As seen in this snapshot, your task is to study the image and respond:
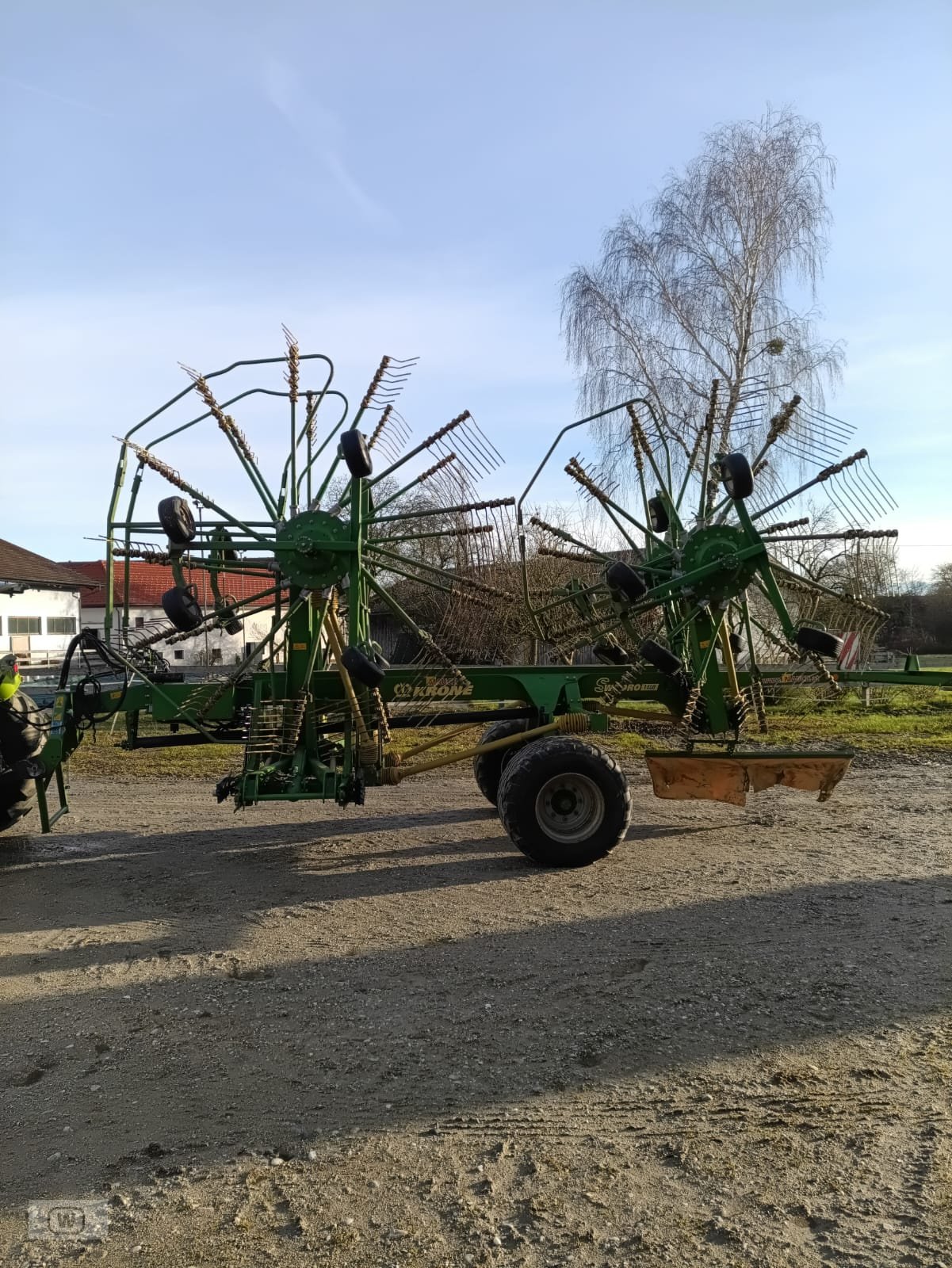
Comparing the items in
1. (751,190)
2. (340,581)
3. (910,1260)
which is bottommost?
(910,1260)

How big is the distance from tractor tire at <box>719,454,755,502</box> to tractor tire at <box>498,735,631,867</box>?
218cm

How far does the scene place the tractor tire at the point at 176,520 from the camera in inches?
268

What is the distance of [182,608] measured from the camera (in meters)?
6.96

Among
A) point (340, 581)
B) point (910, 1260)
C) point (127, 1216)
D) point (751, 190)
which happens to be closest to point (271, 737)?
point (340, 581)

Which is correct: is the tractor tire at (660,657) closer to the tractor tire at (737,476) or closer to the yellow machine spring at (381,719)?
the tractor tire at (737,476)

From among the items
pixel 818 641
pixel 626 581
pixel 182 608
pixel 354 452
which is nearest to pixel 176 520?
pixel 182 608

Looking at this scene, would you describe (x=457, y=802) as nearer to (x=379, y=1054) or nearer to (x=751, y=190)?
(x=379, y=1054)

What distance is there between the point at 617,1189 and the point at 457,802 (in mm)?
6524

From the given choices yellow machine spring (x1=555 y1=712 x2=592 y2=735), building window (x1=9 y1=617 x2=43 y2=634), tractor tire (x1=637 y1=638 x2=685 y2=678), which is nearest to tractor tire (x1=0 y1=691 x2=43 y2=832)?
yellow machine spring (x1=555 y1=712 x2=592 y2=735)

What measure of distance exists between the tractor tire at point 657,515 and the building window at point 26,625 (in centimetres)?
2966

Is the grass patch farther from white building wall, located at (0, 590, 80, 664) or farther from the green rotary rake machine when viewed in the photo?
white building wall, located at (0, 590, 80, 664)

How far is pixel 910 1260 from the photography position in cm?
290

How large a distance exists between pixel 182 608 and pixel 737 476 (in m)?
4.13

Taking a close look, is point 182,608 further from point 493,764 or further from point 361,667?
point 493,764
